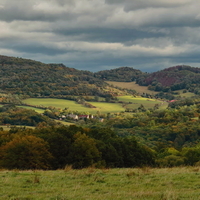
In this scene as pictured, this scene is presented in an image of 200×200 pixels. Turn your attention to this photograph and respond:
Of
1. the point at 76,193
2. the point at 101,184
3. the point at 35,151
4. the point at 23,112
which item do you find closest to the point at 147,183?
the point at 101,184

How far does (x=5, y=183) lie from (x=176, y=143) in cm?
11670

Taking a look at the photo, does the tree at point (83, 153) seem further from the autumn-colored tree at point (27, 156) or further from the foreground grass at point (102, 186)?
the foreground grass at point (102, 186)

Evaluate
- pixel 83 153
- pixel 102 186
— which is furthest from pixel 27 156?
pixel 102 186

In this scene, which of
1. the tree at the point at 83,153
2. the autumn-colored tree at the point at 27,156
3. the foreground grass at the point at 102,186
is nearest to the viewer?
the foreground grass at the point at 102,186

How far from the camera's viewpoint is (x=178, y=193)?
14.8 metres

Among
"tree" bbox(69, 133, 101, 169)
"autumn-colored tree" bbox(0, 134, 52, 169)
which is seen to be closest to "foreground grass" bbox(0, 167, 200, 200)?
"autumn-colored tree" bbox(0, 134, 52, 169)

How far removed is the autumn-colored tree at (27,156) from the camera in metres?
34.4

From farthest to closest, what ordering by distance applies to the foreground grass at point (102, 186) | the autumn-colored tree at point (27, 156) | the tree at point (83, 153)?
1. the tree at point (83, 153)
2. the autumn-colored tree at point (27, 156)
3. the foreground grass at point (102, 186)

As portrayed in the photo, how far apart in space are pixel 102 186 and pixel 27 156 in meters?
20.0

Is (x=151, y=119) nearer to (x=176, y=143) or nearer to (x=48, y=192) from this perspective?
(x=176, y=143)

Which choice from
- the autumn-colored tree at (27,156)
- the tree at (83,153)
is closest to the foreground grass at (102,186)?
the autumn-colored tree at (27,156)

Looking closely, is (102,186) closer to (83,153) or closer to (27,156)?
(27,156)

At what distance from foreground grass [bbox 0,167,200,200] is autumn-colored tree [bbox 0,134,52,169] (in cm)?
1275

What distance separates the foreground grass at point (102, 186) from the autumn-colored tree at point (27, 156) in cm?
1275
